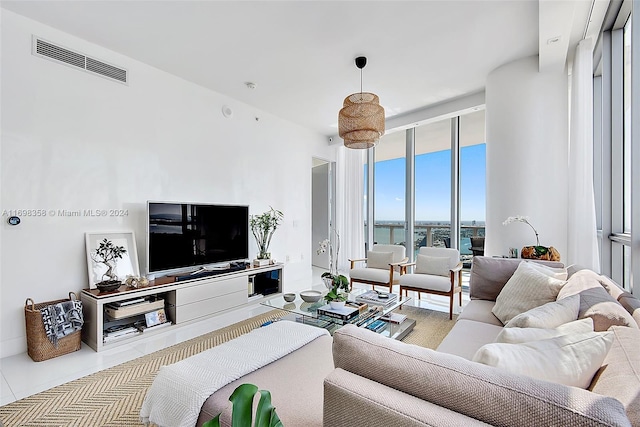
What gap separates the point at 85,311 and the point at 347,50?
3567mm

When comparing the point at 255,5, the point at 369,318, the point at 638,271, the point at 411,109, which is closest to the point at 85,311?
the point at 369,318

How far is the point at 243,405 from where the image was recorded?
2.44 ft

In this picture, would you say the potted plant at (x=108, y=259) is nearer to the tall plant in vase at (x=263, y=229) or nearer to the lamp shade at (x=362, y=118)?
the tall plant in vase at (x=263, y=229)

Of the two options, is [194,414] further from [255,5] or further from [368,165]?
[368,165]

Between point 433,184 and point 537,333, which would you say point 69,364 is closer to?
point 537,333

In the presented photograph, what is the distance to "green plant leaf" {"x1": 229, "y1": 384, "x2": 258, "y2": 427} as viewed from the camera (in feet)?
2.39

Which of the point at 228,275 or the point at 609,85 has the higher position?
the point at 609,85

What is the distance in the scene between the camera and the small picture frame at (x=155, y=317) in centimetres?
297

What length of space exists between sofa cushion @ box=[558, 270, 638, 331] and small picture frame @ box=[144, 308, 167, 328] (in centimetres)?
334

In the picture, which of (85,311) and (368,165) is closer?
(85,311)

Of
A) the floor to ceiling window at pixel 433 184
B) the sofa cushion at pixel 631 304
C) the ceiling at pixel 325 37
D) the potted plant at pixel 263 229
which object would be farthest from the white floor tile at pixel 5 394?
the floor to ceiling window at pixel 433 184

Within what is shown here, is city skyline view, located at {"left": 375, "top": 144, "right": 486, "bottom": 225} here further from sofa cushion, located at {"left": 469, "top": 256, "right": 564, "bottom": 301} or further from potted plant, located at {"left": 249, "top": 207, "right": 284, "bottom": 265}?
potted plant, located at {"left": 249, "top": 207, "right": 284, "bottom": 265}

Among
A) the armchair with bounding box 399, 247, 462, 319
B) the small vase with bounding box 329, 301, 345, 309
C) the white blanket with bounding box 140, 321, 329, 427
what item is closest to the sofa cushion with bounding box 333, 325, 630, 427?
the white blanket with bounding box 140, 321, 329, 427

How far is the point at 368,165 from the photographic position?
6.09m
